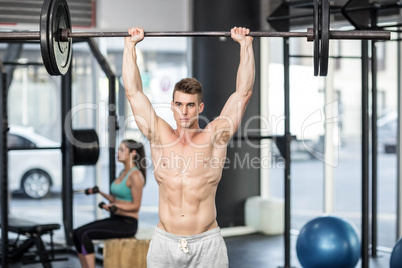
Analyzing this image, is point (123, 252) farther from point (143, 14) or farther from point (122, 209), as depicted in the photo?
point (143, 14)

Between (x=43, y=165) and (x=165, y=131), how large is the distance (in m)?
5.80

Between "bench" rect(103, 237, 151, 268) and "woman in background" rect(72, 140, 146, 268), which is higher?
"woman in background" rect(72, 140, 146, 268)

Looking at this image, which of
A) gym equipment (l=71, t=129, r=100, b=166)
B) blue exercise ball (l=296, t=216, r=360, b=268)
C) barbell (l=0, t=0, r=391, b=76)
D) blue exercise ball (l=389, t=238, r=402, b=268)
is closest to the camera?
barbell (l=0, t=0, r=391, b=76)

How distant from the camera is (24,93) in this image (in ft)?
28.0

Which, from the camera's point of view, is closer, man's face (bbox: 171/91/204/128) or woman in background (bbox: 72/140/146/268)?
man's face (bbox: 171/91/204/128)

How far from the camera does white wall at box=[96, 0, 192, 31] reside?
5.16m

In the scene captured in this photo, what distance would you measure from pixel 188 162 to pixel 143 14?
2.83 m

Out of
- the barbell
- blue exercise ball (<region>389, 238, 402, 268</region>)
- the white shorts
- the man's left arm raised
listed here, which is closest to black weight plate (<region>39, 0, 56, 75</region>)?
the barbell

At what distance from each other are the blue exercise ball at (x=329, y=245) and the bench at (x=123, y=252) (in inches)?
44.3

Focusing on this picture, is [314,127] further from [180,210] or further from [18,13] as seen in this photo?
[180,210]

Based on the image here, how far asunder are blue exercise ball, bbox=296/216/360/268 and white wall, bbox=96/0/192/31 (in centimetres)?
218

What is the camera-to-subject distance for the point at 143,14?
17.4 ft

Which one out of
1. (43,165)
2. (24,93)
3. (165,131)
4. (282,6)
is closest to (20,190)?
(43,165)

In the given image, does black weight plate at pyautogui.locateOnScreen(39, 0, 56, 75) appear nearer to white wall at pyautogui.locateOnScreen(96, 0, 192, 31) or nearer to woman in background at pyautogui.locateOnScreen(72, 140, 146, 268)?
woman in background at pyautogui.locateOnScreen(72, 140, 146, 268)
